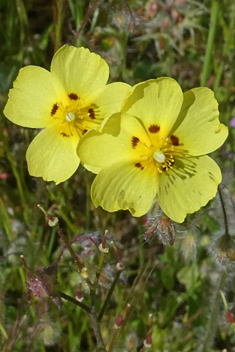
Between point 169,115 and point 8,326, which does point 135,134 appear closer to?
point 169,115

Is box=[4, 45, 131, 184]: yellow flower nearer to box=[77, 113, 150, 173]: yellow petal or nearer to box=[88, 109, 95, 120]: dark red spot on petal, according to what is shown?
box=[88, 109, 95, 120]: dark red spot on petal

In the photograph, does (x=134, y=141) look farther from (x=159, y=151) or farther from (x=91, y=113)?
(x=91, y=113)

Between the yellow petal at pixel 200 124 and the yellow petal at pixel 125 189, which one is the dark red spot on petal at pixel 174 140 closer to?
the yellow petal at pixel 200 124

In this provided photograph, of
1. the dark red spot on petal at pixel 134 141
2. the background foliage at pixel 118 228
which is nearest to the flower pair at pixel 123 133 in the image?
the dark red spot on petal at pixel 134 141

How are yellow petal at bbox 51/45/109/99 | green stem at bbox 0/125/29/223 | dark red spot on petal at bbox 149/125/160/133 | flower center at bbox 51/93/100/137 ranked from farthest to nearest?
green stem at bbox 0/125/29/223 → flower center at bbox 51/93/100/137 → yellow petal at bbox 51/45/109/99 → dark red spot on petal at bbox 149/125/160/133

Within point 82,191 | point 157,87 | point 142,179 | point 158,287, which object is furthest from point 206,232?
point 157,87

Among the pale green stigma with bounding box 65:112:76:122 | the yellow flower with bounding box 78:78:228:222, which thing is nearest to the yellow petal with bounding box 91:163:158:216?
the yellow flower with bounding box 78:78:228:222
